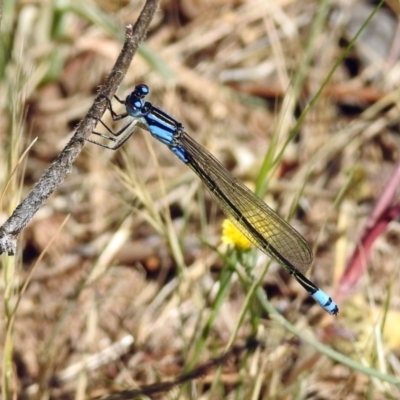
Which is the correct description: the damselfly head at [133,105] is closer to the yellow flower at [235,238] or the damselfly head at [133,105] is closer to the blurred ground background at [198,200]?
the blurred ground background at [198,200]

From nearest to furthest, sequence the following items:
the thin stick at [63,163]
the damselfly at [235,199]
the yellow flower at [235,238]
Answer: the thin stick at [63,163] → the yellow flower at [235,238] → the damselfly at [235,199]

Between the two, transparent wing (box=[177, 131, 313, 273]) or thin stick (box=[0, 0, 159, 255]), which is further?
transparent wing (box=[177, 131, 313, 273])

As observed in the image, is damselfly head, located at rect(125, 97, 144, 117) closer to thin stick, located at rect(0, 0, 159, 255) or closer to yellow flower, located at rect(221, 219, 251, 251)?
yellow flower, located at rect(221, 219, 251, 251)

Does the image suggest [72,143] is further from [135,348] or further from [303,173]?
[303,173]

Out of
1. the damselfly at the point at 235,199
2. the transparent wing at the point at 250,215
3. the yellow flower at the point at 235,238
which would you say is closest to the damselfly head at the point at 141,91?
the damselfly at the point at 235,199

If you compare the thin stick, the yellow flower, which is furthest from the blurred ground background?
the thin stick
